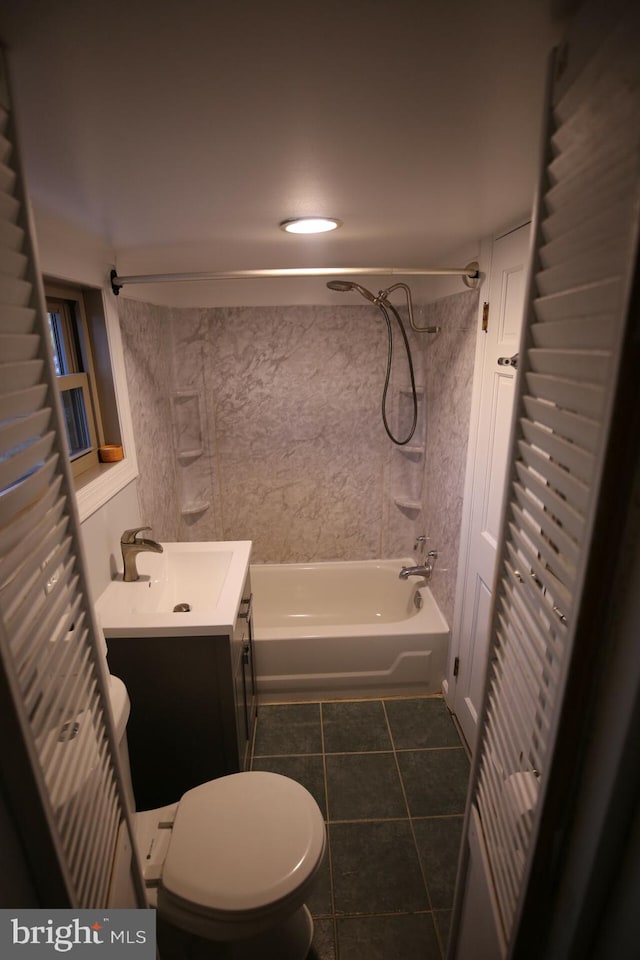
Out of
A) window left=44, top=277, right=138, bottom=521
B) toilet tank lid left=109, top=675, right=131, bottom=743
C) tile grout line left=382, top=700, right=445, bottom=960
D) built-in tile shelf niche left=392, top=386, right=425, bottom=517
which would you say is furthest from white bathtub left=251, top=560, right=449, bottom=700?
toilet tank lid left=109, top=675, right=131, bottom=743

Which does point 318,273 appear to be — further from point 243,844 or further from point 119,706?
point 243,844

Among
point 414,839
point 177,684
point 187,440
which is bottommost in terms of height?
point 414,839

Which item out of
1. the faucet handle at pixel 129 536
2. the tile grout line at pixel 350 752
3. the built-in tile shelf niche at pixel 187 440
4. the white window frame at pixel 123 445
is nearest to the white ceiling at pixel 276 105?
the white window frame at pixel 123 445

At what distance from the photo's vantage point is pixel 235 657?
1.79 m

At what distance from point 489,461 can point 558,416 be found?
1322 millimetres

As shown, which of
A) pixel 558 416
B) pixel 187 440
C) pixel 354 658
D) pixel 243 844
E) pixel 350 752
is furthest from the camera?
pixel 187 440

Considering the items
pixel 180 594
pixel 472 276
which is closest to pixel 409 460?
pixel 472 276

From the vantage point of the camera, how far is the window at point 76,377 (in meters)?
1.87

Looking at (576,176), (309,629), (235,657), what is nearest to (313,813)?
(235,657)

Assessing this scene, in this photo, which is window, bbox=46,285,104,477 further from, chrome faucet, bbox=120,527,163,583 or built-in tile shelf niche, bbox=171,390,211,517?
built-in tile shelf niche, bbox=171,390,211,517

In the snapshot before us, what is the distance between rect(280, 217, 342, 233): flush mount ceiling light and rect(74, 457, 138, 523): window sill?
3.65 ft

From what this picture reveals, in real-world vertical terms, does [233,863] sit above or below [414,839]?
above

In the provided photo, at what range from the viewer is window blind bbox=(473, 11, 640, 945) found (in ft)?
1.68

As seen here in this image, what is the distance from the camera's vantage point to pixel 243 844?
1.34 m
